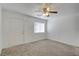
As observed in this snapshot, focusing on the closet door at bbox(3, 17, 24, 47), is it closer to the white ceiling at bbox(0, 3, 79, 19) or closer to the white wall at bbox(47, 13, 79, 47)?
the white ceiling at bbox(0, 3, 79, 19)

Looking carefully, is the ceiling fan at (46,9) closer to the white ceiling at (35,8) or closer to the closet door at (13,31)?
the white ceiling at (35,8)

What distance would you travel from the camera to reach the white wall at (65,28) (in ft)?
4.44

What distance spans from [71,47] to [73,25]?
277 mm

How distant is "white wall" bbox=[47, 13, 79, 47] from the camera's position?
1.35 m

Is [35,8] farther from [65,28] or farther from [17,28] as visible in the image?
[65,28]

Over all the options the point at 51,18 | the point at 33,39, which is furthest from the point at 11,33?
the point at 51,18

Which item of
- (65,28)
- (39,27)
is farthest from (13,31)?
(65,28)

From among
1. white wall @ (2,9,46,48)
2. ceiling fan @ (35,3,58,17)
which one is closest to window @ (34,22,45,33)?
white wall @ (2,9,46,48)

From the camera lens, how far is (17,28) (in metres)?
1.36

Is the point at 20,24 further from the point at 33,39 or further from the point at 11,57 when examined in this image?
the point at 11,57

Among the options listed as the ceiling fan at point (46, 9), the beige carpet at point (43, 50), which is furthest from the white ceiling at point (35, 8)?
the beige carpet at point (43, 50)

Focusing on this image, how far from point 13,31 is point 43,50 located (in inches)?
17.4

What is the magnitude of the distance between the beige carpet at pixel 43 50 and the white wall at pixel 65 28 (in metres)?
0.08

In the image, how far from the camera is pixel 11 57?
1.38 meters
